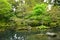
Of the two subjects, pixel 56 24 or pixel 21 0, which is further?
pixel 21 0

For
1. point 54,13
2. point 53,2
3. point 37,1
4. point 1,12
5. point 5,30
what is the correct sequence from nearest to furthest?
1. point 5,30
2. point 1,12
3. point 54,13
4. point 53,2
5. point 37,1

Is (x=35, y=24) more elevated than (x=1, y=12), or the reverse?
(x=1, y=12)

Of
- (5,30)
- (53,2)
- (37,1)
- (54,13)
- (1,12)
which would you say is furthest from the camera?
(37,1)

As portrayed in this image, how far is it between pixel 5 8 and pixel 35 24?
7.30m

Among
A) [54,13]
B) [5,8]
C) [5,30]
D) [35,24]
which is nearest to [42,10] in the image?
[54,13]

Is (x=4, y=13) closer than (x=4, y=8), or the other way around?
(x=4, y=13)

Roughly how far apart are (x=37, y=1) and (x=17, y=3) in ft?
23.8

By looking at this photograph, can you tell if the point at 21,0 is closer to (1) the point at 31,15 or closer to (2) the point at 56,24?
(1) the point at 31,15

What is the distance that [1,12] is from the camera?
157ft

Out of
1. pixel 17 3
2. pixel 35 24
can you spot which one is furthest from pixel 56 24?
pixel 17 3

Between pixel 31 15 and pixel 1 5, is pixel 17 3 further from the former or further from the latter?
pixel 1 5

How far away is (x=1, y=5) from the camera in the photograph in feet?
158

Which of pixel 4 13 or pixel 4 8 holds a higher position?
pixel 4 8

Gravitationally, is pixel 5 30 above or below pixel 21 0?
below
